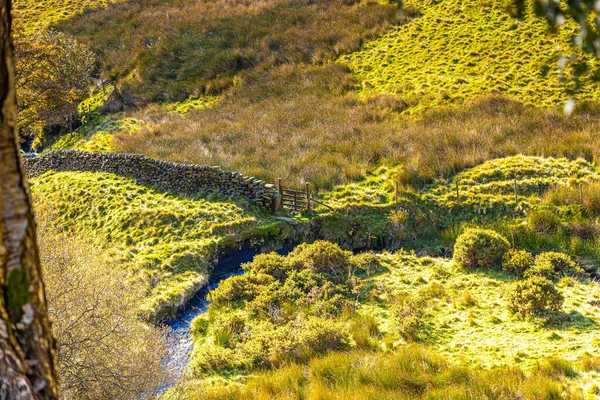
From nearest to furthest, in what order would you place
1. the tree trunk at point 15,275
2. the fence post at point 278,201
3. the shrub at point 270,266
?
the tree trunk at point 15,275
the shrub at point 270,266
the fence post at point 278,201

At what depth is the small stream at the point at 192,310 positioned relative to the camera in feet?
35.3

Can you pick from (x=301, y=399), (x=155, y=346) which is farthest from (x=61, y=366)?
(x=301, y=399)

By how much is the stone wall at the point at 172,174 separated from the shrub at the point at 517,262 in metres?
7.54

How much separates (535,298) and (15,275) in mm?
10749

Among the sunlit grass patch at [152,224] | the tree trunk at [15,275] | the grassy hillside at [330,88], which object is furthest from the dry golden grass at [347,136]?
the tree trunk at [15,275]

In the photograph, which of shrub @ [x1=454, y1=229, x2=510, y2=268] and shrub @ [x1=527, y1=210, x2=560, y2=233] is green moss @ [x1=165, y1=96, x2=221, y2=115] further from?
shrub @ [x1=527, y1=210, x2=560, y2=233]

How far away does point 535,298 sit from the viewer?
11.1m

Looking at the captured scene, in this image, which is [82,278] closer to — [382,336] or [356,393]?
[356,393]

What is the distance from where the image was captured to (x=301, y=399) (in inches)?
342

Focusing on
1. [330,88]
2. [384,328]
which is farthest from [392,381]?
[330,88]

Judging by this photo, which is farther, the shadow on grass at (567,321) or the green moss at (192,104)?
the green moss at (192,104)

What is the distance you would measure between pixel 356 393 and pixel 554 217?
9.49 metres

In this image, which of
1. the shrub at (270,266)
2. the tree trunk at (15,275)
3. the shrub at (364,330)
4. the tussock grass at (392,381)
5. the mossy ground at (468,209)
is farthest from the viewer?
the mossy ground at (468,209)

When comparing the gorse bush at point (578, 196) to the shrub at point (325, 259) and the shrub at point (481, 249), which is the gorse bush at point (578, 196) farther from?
the shrub at point (325, 259)
